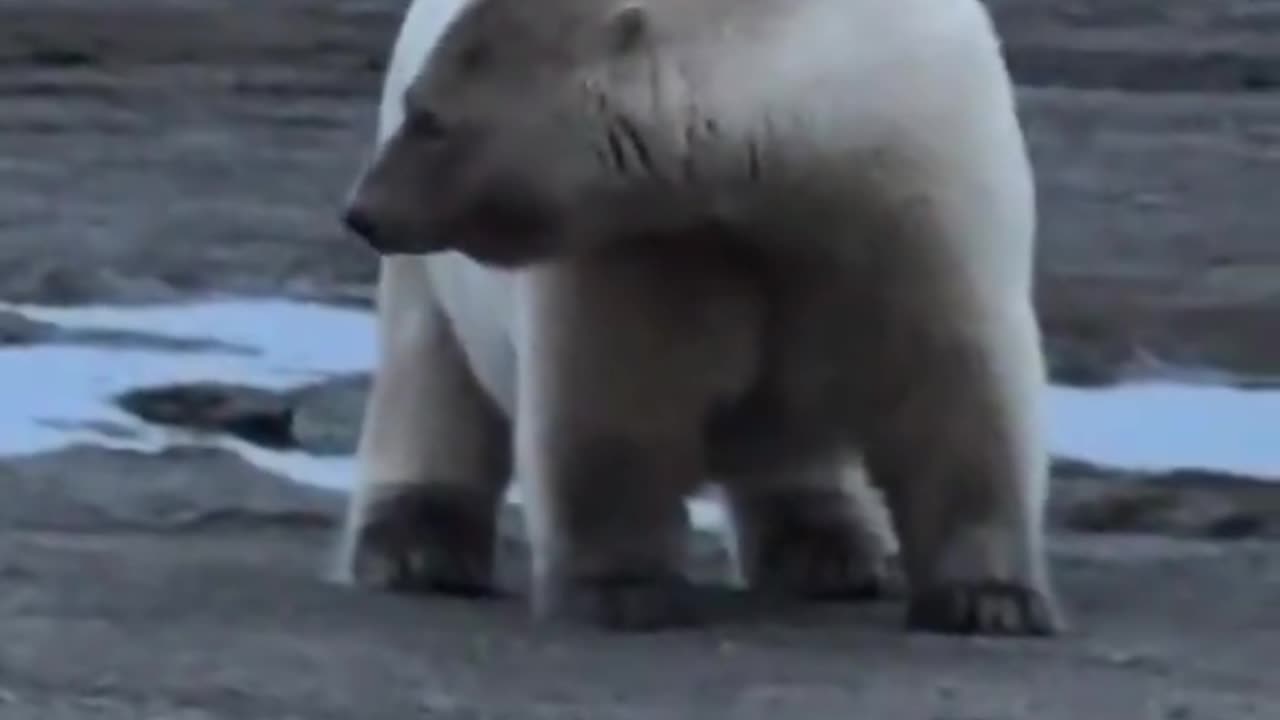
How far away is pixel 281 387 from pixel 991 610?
4.25 meters

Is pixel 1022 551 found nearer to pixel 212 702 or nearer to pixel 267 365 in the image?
pixel 212 702

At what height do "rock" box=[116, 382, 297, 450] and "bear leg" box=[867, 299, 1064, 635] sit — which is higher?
"bear leg" box=[867, 299, 1064, 635]

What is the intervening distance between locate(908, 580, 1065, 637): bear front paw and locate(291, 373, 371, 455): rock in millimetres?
3417

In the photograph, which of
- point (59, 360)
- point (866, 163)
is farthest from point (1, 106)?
point (866, 163)

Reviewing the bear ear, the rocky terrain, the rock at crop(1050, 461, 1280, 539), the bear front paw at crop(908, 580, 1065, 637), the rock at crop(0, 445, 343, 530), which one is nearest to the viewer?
the rocky terrain

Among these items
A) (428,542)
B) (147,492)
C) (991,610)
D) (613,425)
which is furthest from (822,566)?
(147,492)

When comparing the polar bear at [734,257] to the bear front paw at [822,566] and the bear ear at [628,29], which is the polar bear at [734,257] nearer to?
the bear ear at [628,29]

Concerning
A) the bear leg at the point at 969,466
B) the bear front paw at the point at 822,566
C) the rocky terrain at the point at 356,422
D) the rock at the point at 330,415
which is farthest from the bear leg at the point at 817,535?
the rock at the point at 330,415

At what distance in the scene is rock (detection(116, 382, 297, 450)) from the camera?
10.4m

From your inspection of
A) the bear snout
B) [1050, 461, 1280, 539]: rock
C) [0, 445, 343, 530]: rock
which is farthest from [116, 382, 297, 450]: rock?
the bear snout

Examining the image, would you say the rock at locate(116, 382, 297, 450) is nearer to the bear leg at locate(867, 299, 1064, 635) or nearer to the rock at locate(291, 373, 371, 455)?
the rock at locate(291, 373, 371, 455)

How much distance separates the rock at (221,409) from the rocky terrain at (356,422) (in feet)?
0.04

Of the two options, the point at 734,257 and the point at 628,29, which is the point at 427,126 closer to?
the point at 628,29

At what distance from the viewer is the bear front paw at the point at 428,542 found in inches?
299
